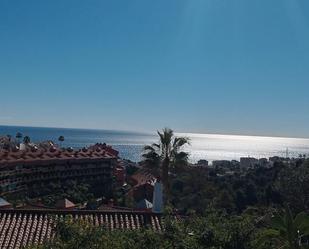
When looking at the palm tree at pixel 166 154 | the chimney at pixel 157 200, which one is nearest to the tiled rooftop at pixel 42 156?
the palm tree at pixel 166 154

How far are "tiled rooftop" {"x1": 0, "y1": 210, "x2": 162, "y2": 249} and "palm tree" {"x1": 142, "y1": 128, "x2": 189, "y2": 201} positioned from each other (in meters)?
10.1

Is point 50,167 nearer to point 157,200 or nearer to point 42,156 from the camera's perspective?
point 42,156

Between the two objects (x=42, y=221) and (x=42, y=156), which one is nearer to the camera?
(x=42, y=221)

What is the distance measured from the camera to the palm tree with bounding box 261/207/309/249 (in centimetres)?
963

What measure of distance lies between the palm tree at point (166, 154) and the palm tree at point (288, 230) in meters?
14.7

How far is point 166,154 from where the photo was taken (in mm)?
24953

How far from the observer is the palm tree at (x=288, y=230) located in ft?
31.6

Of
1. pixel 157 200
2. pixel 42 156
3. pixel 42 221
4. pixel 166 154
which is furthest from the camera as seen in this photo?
pixel 42 156

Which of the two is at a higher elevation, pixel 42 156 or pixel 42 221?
pixel 42 221

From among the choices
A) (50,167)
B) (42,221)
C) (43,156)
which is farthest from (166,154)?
(43,156)

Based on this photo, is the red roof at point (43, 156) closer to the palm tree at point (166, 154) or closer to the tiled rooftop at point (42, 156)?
the tiled rooftop at point (42, 156)

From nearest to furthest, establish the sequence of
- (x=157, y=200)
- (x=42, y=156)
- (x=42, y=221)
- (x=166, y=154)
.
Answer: (x=42, y=221) < (x=157, y=200) < (x=166, y=154) < (x=42, y=156)

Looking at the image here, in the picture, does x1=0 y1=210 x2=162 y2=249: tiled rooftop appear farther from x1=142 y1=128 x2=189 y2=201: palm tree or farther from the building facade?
the building facade

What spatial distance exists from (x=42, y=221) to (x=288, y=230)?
697cm
